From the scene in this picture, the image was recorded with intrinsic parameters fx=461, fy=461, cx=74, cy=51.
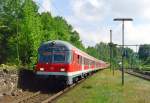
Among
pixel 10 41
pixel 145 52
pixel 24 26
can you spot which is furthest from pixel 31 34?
pixel 145 52

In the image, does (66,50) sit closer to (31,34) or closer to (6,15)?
(31,34)

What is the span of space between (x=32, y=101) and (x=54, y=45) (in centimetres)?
821

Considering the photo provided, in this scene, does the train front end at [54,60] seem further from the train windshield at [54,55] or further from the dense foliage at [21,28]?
the dense foliage at [21,28]

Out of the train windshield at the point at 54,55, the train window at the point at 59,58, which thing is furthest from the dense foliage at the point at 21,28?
the train window at the point at 59,58

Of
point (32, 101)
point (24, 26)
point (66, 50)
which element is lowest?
point (32, 101)

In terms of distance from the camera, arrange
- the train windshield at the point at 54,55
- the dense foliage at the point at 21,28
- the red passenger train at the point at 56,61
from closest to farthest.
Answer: the red passenger train at the point at 56,61
the train windshield at the point at 54,55
the dense foliage at the point at 21,28

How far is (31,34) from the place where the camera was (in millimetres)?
41906

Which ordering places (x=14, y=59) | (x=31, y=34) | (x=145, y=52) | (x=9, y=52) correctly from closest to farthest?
(x=31, y=34), (x=14, y=59), (x=9, y=52), (x=145, y=52)

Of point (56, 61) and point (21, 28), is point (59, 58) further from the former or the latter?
point (21, 28)

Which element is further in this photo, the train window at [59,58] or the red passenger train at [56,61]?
the train window at [59,58]

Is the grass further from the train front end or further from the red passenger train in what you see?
the train front end

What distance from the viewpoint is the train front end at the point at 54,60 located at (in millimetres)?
28734

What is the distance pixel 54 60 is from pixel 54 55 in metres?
0.35

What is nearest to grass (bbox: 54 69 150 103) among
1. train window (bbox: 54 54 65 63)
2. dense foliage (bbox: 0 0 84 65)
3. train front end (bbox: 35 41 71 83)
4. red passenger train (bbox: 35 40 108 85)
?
red passenger train (bbox: 35 40 108 85)
